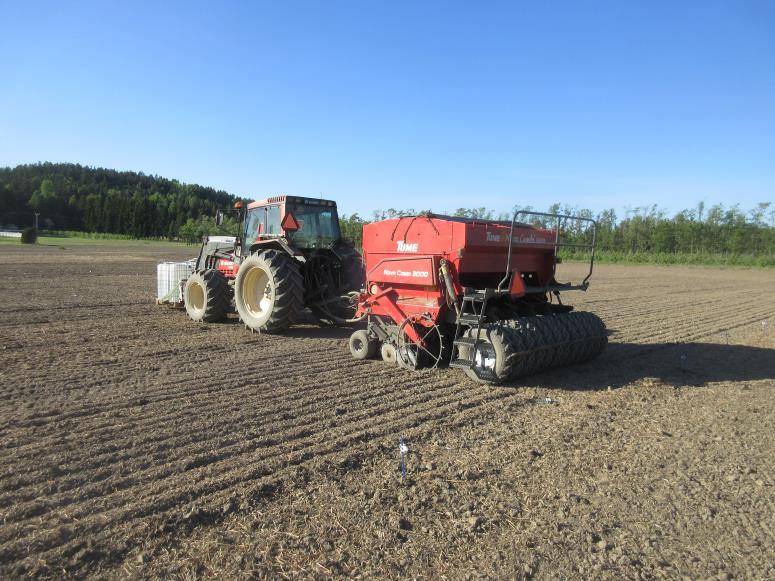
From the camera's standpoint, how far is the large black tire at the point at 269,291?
27.3ft

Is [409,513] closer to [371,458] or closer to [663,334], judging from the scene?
[371,458]

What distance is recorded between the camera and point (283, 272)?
8.35 m

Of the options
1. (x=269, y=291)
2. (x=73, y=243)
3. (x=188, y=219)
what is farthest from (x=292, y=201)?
(x=188, y=219)

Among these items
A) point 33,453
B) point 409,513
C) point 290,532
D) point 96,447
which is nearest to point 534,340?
point 409,513

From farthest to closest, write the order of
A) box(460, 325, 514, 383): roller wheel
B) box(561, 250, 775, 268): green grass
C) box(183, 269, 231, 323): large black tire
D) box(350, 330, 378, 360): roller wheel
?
box(561, 250, 775, 268): green grass < box(183, 269, 231, 323): large black tire < box(350, 330, 378, 360): roller wheel < box(460, 325, 514, 383): roller wheel

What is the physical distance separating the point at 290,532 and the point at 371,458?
1.10 metres

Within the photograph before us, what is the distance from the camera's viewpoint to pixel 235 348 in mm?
7680

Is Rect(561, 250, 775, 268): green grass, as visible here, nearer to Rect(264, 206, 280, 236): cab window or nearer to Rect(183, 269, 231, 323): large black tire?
Rect(264, 206, 280, 236): cab window

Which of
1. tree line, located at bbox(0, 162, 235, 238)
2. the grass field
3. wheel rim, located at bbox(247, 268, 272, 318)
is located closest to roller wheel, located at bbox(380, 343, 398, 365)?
wheel rim, located at bbox(247, 268, 272, 318)

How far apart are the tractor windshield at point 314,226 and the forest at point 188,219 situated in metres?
0.42

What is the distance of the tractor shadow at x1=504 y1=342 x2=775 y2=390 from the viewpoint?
646 centimetres

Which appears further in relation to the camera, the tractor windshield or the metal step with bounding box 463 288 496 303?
the tractor windshield

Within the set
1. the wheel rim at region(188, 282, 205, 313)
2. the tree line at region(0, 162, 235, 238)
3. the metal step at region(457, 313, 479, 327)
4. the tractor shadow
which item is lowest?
the tractor shadow

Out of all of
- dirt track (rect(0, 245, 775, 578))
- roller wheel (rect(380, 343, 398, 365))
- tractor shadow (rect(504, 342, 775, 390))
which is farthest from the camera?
roller wheel (rect(380, 343, 398, 365))
